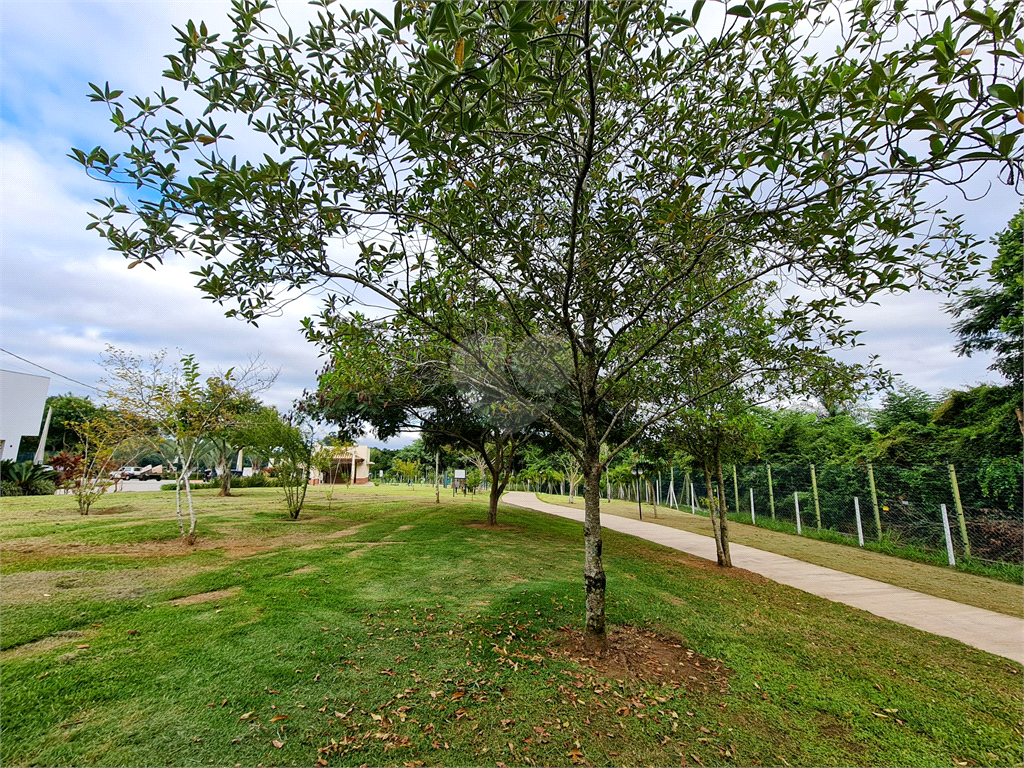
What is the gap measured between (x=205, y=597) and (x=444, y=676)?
12.4ft

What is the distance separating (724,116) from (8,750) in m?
6.47

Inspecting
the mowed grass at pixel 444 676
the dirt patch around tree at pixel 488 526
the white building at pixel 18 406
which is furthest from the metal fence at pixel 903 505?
the white building at pixel 18 406

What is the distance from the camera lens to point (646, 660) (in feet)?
13.9

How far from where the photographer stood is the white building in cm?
2367

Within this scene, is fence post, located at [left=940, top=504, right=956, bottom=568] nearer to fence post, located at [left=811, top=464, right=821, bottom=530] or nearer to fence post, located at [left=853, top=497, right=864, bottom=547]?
fence post, located at [left=853, top=497, right=864, bottom=547]

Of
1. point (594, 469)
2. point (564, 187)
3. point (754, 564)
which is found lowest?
point (754, 564)

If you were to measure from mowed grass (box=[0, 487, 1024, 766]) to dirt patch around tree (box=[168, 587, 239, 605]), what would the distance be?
46 millimetres

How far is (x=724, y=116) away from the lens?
3.53 m

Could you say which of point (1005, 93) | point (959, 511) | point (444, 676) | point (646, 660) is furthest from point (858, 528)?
point (1005, 93)

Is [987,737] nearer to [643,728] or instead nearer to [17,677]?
[643,728]

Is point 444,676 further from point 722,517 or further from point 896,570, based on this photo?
point 896,570

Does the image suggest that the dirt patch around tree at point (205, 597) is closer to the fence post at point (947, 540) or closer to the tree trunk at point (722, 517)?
the tree trunk at point (722, 517)

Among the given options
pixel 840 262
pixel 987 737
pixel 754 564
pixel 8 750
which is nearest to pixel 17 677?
pixel 8 750

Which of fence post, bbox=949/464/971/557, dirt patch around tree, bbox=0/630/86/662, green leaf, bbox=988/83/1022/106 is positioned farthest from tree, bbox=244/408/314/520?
fence post, bbox=949/464/971/557
